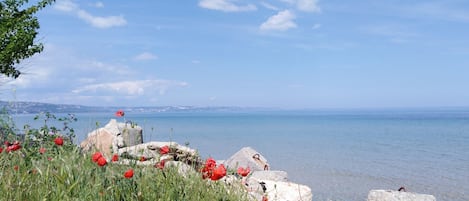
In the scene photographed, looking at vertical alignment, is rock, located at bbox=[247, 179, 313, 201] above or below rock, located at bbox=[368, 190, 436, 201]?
above

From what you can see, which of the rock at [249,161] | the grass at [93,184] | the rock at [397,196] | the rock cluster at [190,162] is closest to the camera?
the grass at [93,184]

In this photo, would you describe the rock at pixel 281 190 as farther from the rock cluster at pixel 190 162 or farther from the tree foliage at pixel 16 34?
the tree foliage at pixel 16 34

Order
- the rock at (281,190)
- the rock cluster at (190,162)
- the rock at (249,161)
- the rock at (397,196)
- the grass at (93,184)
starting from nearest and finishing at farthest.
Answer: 1. the grass at (93,184)
2. the rock cluster at (190,162)
3. the rock at (281,190)
4. the rock at (397,196)
5. the rock at (249,161)

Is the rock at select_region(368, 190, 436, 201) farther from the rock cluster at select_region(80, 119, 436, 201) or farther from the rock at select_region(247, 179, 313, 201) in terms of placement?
the rock at select_region(247, 179, 313, 201)

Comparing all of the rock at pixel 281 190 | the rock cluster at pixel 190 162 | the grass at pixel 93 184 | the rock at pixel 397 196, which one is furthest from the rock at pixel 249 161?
the grass at pixel 93 184

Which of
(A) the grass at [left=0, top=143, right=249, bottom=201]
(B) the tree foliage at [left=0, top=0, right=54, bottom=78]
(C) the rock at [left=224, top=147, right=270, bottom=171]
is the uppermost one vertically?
(B) the tree foliage at [left=0, top=0, right=54, bottom=78]

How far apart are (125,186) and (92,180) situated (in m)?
0.30

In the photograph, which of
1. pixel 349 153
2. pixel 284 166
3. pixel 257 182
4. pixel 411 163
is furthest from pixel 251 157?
pixel 349 153

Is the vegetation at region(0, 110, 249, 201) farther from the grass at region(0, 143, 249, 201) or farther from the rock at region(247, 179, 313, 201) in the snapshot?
the rock at region(247, 179, 313, 201)

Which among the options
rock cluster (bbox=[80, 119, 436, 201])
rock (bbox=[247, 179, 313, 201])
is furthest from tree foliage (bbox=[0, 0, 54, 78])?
rock (bbox=[247, 179, 313, 201])

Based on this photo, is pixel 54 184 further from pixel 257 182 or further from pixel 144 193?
pixel 257 182

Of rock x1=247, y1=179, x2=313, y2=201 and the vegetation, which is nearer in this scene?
the vegetation

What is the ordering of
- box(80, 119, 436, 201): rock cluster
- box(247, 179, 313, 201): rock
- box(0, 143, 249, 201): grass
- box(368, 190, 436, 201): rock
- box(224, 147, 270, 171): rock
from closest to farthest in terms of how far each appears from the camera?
box(0, 143, 249, 201): grass, box(80, 119, 436, 201): rock cluster, box(247, 179, 313, 201): rock, box(368, 190, 436, 201): rock, box(224, 147, 270, 171): rock

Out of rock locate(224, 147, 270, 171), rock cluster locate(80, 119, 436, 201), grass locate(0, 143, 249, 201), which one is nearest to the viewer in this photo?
grass locate(0, 143, 249, 201)
